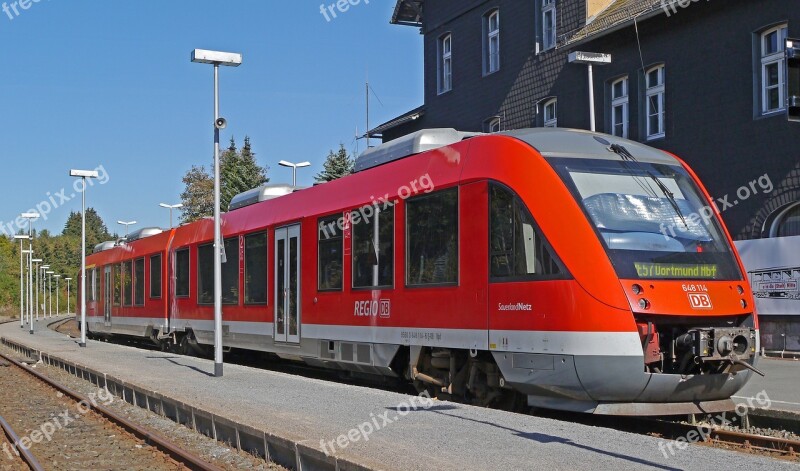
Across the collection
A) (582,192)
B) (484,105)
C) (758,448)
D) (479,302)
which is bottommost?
(758,448)

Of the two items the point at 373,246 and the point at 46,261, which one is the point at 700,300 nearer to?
the point at 373,246

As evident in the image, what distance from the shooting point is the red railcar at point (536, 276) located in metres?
10.2

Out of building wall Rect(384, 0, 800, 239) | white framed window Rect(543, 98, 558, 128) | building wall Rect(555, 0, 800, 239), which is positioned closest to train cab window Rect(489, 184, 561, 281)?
building wall Rect(555, 0, 800, 239)

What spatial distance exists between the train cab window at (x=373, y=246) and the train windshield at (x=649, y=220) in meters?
3.31

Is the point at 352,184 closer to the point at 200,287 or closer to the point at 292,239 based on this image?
the point at 292,239

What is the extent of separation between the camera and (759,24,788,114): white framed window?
20.9m

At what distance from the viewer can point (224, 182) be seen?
83125 millimetres

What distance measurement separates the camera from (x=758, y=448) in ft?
32.0

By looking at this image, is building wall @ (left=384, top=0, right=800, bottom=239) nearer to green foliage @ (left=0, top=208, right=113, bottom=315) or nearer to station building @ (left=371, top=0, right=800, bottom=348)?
station building @ (left=371, top=0, right=800, bottom=348)

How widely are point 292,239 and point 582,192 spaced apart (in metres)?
7.30

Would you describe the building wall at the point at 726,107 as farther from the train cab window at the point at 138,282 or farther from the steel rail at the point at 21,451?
the steel rail at the point at 21,451

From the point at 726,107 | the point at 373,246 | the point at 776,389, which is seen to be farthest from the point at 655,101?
the point at 373,246

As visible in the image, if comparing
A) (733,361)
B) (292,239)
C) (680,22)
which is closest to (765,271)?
(680,22)

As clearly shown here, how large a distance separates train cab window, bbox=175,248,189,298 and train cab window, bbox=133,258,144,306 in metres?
3.76
